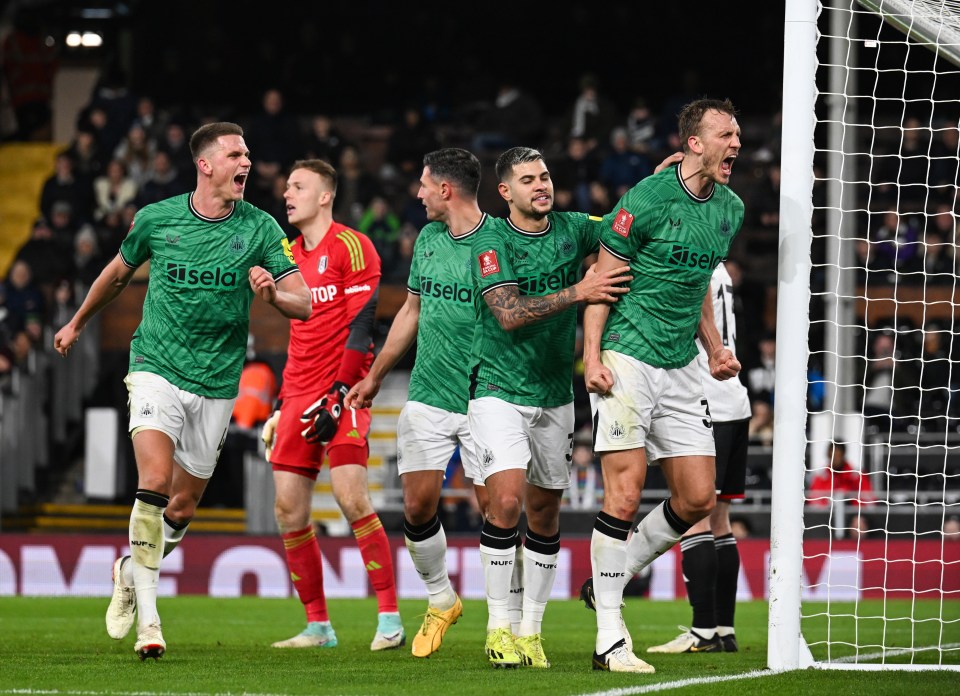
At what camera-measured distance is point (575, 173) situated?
20.6 meters

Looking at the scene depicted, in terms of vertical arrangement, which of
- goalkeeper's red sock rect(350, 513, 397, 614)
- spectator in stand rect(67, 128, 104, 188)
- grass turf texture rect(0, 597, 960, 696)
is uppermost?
spectator in stand rect(67, 128, 104, 188)

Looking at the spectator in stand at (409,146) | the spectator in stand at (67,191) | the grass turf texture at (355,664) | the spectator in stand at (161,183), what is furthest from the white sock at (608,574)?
the spectator in stand at (67,191)

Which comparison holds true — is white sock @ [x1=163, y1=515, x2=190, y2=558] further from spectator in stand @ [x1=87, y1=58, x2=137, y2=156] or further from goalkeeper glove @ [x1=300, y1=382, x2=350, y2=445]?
spectator in stand @ [x1=87, y1=58, x2=137, y2=156]

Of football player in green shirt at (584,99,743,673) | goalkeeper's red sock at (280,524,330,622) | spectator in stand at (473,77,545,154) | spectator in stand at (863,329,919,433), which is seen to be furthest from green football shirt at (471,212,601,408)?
spectator in stand at (473,77,545,154)

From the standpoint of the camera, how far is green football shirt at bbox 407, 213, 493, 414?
26.8 feet

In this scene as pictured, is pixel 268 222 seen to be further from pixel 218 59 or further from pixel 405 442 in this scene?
pixel 218 59

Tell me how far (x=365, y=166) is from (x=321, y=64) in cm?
275

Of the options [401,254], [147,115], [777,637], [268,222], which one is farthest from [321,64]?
Answer: [777,637]

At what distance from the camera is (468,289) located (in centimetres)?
816

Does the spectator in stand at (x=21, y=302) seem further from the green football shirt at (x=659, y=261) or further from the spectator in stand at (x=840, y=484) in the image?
the green football shirt at (x=659, y=261)

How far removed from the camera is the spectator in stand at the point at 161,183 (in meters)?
20.1

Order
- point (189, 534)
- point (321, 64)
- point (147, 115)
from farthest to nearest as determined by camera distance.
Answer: point (321, 64), point (147, 115), point (189, 534)

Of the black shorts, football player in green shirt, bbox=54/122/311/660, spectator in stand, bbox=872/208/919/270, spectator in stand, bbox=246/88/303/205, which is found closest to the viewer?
football player in green shirt, bbox=54/122/311/660

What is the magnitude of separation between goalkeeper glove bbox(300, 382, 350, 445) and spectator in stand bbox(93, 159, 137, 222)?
1294cm
